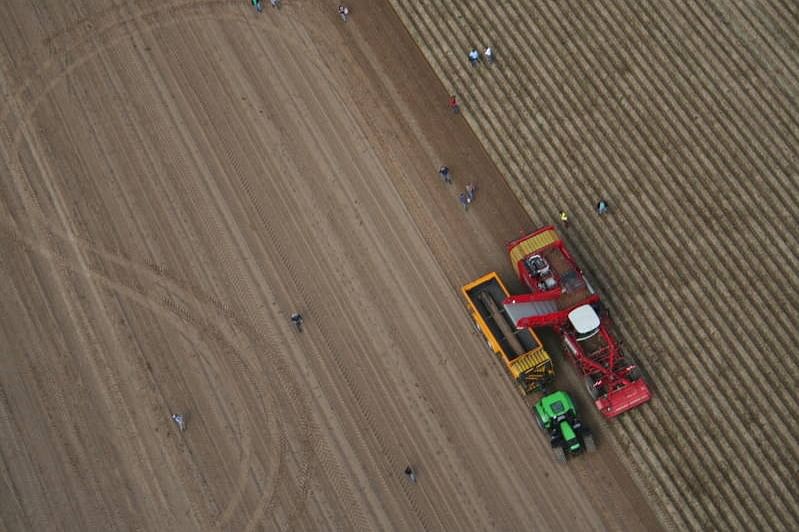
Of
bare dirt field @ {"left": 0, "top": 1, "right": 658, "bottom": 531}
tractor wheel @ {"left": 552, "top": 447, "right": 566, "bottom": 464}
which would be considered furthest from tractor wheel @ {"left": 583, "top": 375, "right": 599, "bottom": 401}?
tractor wheel @ {"left": 552, "top": 447, "right": 566, "bottom": 464}

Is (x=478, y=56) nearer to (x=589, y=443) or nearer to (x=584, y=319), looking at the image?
(x=584, y=319)

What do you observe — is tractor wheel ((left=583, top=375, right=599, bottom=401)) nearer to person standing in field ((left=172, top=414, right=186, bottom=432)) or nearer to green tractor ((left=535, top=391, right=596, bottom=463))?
green tractor ((left=535, top=391, right=596, bottom=463))

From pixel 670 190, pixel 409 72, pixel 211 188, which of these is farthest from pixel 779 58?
pixel 211 188

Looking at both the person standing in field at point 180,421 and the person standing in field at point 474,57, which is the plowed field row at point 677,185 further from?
the person standing in field at point 180,421

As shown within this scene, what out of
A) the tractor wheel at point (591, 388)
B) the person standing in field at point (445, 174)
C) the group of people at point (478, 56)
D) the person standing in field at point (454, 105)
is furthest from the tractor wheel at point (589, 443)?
the group of people at point (478, 56)

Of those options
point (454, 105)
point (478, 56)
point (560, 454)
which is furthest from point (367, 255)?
point (560, 454)
